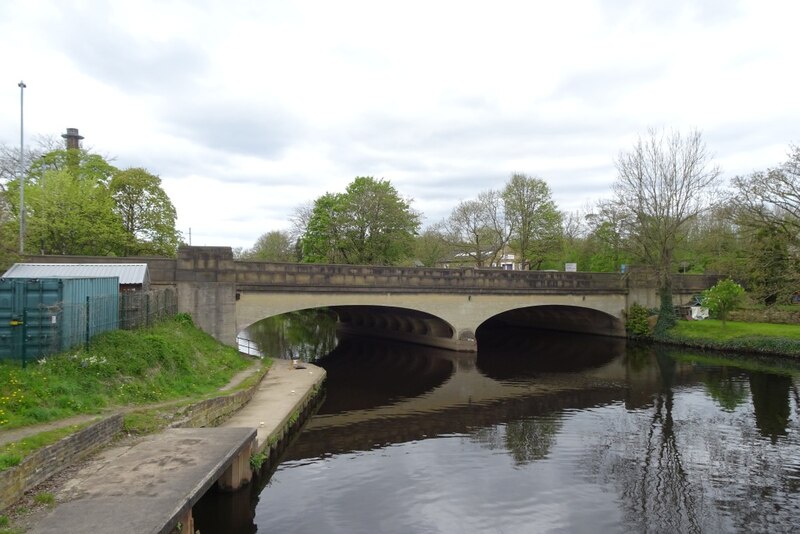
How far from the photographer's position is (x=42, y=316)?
12000mm

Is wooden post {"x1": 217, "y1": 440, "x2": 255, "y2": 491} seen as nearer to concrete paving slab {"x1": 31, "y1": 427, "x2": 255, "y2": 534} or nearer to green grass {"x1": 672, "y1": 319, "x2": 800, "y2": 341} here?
concrete paving slab {"x1": 31, "y1": 427, "x2": 255, "y2": 534}

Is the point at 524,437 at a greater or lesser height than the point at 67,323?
lesser

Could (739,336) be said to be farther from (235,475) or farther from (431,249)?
(235,475)

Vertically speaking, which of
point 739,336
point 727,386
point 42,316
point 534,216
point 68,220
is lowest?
point 727,386

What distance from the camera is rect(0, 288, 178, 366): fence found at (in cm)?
1173

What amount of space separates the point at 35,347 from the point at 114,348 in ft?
6.84

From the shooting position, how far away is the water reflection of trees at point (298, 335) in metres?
35.0

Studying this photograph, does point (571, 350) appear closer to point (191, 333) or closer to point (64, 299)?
point (191, 333)

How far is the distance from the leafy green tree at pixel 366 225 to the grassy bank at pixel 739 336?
69.6 ft

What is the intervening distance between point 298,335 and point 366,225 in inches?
480

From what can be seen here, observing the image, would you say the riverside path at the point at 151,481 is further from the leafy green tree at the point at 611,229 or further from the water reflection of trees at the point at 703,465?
the leafy green tree at the point at 611,229

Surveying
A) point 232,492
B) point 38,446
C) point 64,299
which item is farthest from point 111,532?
point 64,299

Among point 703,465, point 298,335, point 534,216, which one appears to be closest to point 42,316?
point 703,465

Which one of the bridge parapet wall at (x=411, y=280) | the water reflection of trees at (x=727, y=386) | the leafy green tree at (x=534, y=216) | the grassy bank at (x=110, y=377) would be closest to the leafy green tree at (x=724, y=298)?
the bridge parapet wall at (x=411, y=280)
